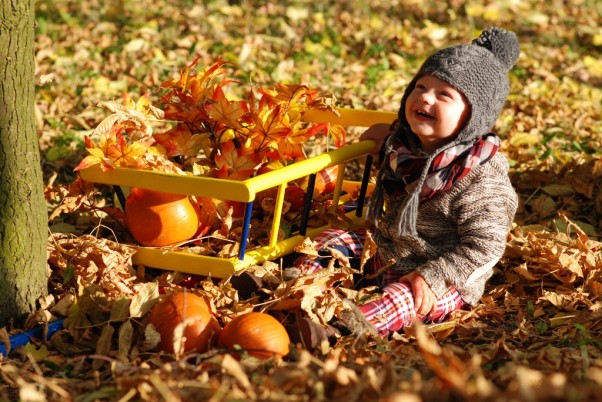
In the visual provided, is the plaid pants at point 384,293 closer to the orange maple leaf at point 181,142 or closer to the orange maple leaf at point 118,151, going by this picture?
the orange maple leaf at point 181,142

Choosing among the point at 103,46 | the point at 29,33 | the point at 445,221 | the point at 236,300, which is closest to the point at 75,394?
the point at 236,300

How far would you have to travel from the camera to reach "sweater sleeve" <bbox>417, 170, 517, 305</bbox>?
3.22 m

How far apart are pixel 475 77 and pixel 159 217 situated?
1.30m

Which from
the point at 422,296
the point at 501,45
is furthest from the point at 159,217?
the point at 501,45

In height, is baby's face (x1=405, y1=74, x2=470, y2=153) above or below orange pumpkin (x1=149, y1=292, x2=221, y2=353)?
above

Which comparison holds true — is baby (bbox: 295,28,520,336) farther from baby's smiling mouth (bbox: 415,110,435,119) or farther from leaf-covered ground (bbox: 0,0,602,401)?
leaf-covered ground (bbox: 0,0,602,401)

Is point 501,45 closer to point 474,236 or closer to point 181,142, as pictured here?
point 474,236

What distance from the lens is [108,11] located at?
799 centimetres

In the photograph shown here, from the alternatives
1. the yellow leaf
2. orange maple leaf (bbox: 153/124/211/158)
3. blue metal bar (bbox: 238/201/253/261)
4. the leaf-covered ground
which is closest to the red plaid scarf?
the leaf-covered ground

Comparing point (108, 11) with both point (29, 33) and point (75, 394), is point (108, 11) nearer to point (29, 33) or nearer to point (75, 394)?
point (29, 33)

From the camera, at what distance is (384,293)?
319 centimetres

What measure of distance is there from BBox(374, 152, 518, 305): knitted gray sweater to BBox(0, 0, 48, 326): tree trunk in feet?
4.37

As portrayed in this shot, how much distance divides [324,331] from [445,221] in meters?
0.76

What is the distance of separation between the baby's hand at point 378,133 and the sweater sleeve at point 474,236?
0.60 meters
